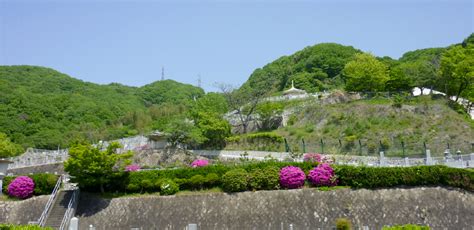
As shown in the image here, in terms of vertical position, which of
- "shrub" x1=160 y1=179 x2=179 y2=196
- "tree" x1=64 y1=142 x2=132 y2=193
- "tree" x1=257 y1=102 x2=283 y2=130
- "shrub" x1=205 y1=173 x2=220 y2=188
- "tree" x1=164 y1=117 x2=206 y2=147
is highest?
"tree" x1=257 y1=102 x2=283 y2=130

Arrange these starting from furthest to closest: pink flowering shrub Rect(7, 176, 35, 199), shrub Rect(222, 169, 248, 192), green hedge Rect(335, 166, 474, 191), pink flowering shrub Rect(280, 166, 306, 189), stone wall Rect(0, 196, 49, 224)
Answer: pink flowering shrub Rect(7, 176, 35, 199) < stone wall Rect(0, 196, 49, 224) < shrub Rect(222, 169, 248, 192) < pink flowering shrub Rect(280, 166, 306, 189) < green hedge Rect(335, 166, 474, 191)

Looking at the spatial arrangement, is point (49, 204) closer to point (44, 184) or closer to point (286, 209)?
point (44, 184)

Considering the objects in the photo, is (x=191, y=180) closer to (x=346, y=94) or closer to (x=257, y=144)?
(x=257, y=144)

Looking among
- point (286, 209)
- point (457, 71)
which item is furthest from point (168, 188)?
point (457, 71)

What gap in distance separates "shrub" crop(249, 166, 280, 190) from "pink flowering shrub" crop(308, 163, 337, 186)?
198 centimetres

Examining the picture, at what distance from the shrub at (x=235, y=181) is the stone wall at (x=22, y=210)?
11.0 metres

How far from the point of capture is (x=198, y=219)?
27.7 meters

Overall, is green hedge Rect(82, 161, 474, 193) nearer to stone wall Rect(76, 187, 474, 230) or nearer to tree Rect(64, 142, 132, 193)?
stone wall Rect(76, 187, 474, 230)

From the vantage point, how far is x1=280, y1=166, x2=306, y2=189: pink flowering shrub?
92.0ft

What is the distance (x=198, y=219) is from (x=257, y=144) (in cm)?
→ 1712

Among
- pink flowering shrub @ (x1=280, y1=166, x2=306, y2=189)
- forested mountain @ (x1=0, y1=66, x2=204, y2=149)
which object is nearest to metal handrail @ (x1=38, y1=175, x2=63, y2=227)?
pink flowering shrub @ (x1=280, y1=166, x2=306, y2=189)

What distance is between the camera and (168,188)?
29.5 m

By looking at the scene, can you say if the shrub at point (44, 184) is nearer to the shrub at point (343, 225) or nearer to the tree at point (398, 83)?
the shrub at point (343, 225)

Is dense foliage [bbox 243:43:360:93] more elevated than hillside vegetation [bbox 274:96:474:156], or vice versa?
dense foliage [bbox 243:43:360:93]
